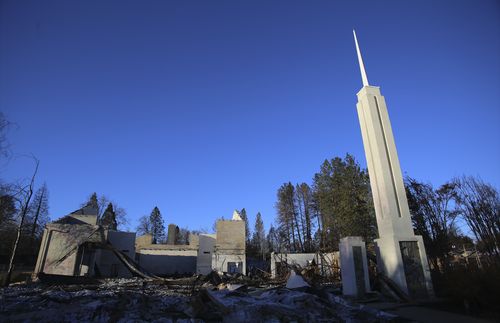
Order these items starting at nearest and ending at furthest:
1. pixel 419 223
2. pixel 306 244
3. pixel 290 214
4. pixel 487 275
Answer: pixel 487 275 → pixel 419 223 → pixel 306 244 → pixel 290 214

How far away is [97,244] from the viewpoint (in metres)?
27.8

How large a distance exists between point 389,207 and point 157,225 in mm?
69832

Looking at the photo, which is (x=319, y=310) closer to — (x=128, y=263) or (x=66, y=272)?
(x=128, y=263)

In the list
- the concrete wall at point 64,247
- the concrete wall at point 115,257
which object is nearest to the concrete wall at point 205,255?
the concrete wall at point 115,257

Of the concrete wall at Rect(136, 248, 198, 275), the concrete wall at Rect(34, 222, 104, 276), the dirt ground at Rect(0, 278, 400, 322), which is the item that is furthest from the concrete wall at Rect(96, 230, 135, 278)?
the dirt ground at Rect(0, 278, 400, 322)

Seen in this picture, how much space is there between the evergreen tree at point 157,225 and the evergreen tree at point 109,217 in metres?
17.4

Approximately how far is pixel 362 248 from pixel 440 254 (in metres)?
5.97

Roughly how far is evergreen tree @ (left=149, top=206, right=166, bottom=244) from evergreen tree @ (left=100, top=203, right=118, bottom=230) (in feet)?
57.0

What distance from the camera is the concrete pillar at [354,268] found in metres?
14.3

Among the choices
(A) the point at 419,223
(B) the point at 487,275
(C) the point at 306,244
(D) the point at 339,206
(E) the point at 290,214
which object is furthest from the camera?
(E) the point at 290,214

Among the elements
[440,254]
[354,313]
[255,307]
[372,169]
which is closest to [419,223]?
[440,254]

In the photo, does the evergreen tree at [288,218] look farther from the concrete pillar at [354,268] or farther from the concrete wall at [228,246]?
the concrete pillar at [354,268]

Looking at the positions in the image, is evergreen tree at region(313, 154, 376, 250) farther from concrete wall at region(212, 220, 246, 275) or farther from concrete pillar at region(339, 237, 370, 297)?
concrete pillar at region(339, 237, 370, 297)

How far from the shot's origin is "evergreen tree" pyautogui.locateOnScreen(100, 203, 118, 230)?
53331 millimetres
